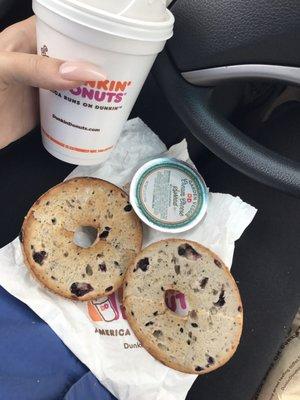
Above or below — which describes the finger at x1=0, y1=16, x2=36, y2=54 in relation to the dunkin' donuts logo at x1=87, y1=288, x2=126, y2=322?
above

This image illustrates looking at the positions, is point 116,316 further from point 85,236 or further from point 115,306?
point 85,236

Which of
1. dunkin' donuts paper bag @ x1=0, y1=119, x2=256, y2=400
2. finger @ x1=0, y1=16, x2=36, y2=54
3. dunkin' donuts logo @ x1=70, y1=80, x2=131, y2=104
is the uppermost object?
dunkin' donuts logo @ x1=70, y1=80, x2=131, y2=104

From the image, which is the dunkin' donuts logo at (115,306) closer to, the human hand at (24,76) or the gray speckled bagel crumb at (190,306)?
the gray speckled bagel crumb at (190,306)

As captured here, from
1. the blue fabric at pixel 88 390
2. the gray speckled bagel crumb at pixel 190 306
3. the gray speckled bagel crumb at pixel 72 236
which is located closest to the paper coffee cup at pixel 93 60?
the gray speckled bagel crumb at pixel 72 236

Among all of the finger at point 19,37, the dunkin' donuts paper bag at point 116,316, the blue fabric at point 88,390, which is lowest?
the blue fabric at point 88,390

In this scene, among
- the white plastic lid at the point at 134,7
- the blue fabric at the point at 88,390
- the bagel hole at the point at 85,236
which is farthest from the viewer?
the bagel hole at the point at 85,236

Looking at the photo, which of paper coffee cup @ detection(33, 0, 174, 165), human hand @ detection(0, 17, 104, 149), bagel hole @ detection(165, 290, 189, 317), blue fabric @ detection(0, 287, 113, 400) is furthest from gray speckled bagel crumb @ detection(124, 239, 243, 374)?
human hand @ detection(0, 17, 104, 149)

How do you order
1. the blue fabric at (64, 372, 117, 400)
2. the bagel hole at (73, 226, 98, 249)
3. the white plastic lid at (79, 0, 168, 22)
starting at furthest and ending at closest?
the bagel hole at (73, 226, 98, 249)
the blue fabric at (64, 372, 117, 400)
the white plastic lid at (79, 0, 168, 22)

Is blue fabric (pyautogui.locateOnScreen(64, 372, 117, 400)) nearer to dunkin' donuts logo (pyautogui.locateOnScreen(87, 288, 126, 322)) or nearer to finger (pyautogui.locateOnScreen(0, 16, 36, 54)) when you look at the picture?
dunkin' donuts logo (pyautogui.locateOnScreen(87, 288, 126, 322))
